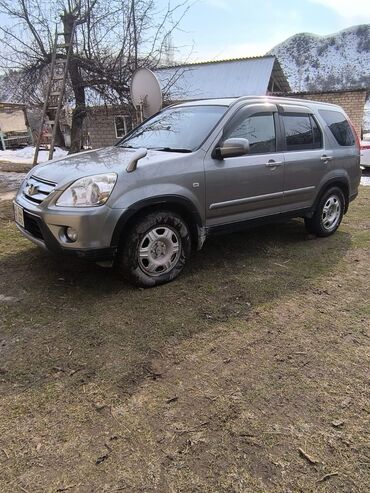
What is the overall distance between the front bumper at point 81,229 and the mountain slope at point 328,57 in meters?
91.7

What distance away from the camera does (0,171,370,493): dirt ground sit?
195cm

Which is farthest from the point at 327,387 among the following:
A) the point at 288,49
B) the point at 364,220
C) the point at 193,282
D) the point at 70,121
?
the point at 288,49

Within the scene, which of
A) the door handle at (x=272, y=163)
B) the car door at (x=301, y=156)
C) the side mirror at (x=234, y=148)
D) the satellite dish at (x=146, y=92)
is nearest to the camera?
the side mirror at (x=234, y=148)

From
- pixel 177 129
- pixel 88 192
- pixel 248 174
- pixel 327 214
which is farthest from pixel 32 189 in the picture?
pixel 327 214

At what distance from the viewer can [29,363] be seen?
2.71 metres

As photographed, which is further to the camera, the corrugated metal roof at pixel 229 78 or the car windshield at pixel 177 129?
the corrugated metal roof at pixel 229 78

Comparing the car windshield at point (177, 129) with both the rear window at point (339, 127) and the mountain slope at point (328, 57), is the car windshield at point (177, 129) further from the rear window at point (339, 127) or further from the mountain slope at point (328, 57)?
the mountain slope at point (328, 57)

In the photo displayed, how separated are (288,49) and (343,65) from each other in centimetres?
1757

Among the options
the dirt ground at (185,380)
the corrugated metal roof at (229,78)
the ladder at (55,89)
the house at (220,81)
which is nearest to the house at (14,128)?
the house at (220,81)

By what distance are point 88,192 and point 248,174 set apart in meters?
1.76

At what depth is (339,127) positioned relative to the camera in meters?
5.54

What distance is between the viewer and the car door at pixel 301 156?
476 centimetres

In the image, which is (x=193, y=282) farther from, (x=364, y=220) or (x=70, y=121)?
(x=70, y=121)

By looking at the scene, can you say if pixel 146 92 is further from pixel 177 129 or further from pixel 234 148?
pixel 234 148
